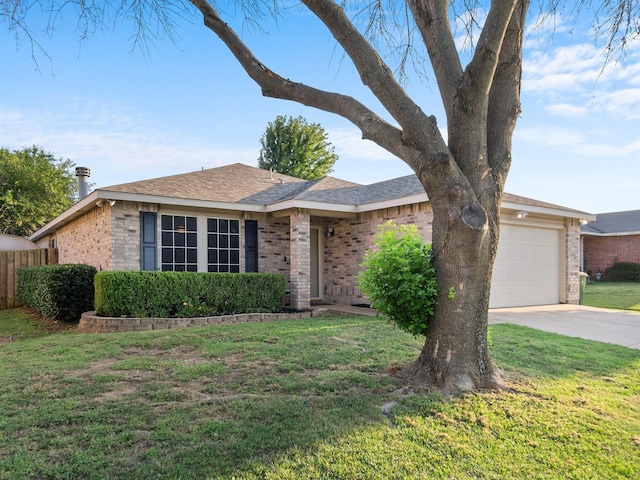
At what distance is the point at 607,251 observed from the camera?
71.7 ft

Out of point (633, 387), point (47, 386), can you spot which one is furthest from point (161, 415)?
point (633, 387)

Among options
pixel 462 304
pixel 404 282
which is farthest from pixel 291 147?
pixel 462 304

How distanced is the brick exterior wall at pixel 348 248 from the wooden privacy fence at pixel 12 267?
391 inches

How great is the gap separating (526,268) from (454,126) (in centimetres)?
893

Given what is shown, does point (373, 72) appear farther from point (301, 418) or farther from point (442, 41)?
point (301, 418)

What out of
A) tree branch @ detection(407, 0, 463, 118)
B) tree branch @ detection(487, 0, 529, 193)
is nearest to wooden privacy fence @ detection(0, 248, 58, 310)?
tree branch @ detection(407, 0, 463, 118)

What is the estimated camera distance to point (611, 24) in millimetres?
4766

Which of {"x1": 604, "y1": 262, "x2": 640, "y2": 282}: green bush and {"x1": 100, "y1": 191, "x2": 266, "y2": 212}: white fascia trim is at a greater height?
{"x1": 100, "y1": 191, "x2": 266, "y2": 212}: white fascia trim

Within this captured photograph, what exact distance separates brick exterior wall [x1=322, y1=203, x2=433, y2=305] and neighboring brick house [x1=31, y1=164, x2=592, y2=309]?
0.03 m

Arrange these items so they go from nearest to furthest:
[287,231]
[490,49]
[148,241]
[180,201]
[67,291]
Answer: [490,49]
[67,291]
[148,241]
[180,201]
[287,231]

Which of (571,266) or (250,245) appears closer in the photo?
(250,245)

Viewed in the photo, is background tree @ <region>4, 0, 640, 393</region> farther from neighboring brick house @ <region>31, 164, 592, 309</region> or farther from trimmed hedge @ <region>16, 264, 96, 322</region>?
trimmed hedge @ <region>16, 264, 96, 322</region>

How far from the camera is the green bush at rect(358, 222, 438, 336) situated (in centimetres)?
407

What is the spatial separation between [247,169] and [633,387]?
12.5m
